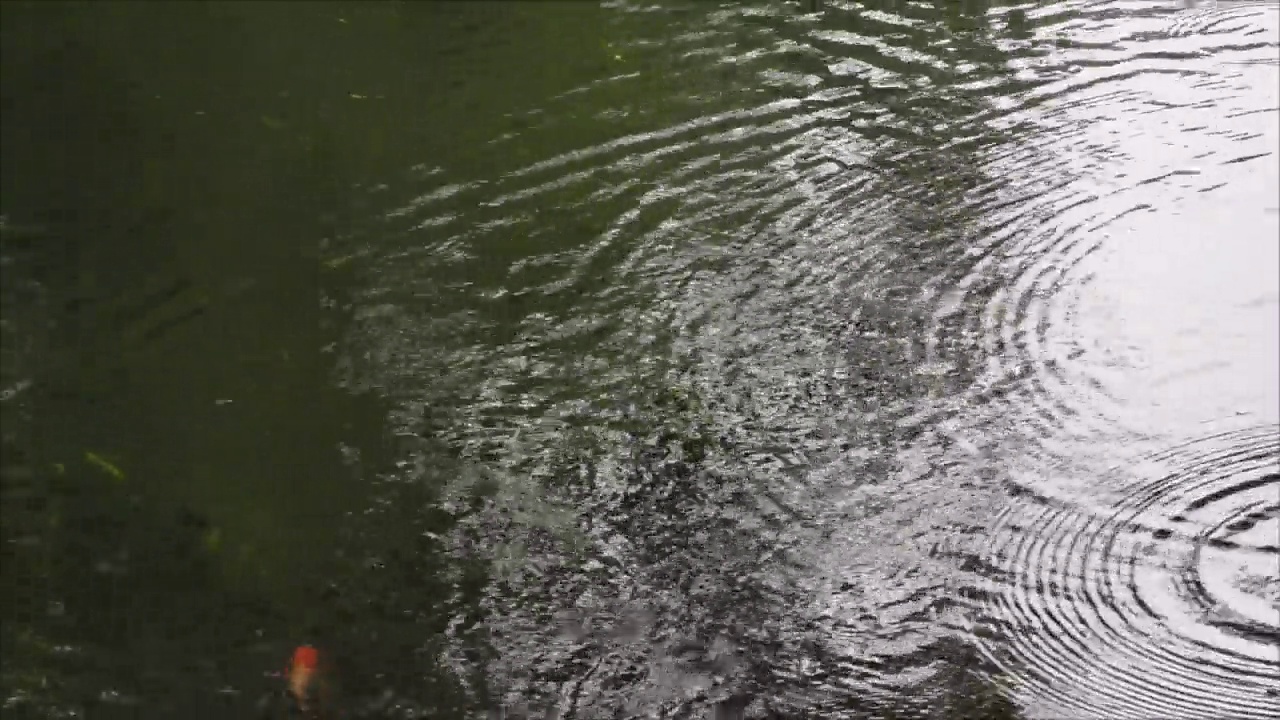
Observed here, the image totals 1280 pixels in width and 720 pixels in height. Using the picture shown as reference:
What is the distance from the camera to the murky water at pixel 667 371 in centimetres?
376

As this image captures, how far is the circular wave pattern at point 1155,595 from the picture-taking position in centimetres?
344

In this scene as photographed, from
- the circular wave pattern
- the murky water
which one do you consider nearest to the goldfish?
the murky water

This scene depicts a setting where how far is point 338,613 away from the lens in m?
4.09

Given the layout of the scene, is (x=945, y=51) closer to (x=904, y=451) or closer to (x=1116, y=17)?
(x=1116, y=17)

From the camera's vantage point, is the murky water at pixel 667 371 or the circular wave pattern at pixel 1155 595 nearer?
the circular wave pattern at pixel 1155 595

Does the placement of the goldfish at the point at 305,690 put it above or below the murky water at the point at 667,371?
below

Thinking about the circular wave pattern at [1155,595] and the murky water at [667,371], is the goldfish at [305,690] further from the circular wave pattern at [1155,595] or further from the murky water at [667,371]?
the circular wave pattern at [1155,595]

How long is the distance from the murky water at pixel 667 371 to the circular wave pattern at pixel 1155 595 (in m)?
0.01

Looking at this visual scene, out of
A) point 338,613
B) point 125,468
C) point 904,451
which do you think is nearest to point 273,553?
point 338,613

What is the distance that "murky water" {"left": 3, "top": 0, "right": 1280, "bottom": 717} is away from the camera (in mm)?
3762

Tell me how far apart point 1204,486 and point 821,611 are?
141cm

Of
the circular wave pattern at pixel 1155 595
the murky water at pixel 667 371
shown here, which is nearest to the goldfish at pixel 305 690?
the murky water at pixel 667 371

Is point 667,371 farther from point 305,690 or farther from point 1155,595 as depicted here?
point 1155,595

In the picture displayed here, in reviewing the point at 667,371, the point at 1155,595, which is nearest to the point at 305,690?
the point at 667,371
